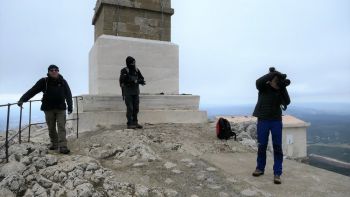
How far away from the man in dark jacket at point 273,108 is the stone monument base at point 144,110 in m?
4.06

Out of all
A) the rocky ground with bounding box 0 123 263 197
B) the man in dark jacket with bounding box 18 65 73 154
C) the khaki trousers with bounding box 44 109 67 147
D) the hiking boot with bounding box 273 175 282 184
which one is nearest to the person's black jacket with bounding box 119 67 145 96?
the rocky ground with bounding box 0 123 263 197

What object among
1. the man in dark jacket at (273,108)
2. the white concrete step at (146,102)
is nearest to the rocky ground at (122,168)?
the man in dark jacket at (273,108)

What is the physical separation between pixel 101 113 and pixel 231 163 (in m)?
3.73

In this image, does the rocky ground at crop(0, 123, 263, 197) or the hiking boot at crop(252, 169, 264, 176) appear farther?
the hiking boot at crop(252, 169, 264, 176)

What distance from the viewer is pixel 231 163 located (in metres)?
6.20

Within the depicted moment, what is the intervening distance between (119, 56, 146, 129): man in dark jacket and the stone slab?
1.18 m

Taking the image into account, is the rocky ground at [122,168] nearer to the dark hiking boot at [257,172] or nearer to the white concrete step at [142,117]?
the dark hiking boot at [257,172]

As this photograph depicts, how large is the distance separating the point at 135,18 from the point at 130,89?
2570 millimetres

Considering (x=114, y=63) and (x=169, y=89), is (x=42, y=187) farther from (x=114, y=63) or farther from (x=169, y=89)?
(x=169, y=89)

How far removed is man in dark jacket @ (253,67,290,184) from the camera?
5.28 metres

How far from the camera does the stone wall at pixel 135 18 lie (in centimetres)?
918

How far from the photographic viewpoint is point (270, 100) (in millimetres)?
5355

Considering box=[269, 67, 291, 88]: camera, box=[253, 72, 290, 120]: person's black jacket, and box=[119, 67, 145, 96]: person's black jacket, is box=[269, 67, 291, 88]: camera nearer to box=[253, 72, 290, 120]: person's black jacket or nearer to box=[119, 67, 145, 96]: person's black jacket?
box=[253, 72, 290, 120]: person's black jacket

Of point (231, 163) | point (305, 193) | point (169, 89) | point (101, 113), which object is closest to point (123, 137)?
point (101, 113)
